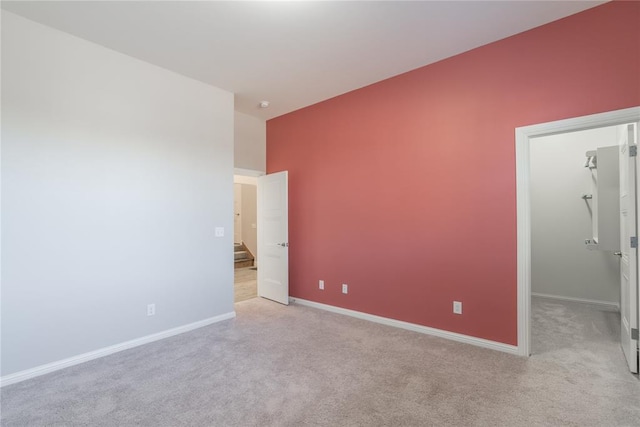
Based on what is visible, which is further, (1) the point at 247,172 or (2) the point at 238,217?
(2) the point at 238,217

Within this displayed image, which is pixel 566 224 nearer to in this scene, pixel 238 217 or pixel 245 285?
pixel 245 285

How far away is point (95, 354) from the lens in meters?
2.70

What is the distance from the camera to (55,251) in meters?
2.51

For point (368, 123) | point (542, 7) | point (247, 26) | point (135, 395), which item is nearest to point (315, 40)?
point (247, 26)

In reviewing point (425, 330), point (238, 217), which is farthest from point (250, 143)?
point (238, 217)

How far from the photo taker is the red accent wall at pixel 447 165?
2.42 metres

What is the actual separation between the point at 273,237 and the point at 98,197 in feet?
7.62

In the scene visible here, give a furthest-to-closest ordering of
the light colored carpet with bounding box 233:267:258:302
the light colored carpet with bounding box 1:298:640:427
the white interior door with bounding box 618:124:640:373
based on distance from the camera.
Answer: the light colored carpet with bounding box 233:267:258:302
the white interior door with bounding box 618:124:640:373
the light colored carpet with bounding box 1:298:640:427

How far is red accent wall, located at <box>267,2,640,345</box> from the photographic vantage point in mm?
2424

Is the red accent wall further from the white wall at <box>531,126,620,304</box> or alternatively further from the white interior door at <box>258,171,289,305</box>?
the white wall at <box>531,126,620,304</box>

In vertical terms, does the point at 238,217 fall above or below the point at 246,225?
above

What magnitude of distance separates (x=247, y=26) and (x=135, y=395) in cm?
300

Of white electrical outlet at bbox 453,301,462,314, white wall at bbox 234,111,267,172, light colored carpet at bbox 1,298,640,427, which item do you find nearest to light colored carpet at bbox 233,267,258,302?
light colored carpet at bbox 1,298,640,427

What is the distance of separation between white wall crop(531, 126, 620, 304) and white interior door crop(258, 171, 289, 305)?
12.9 ft
